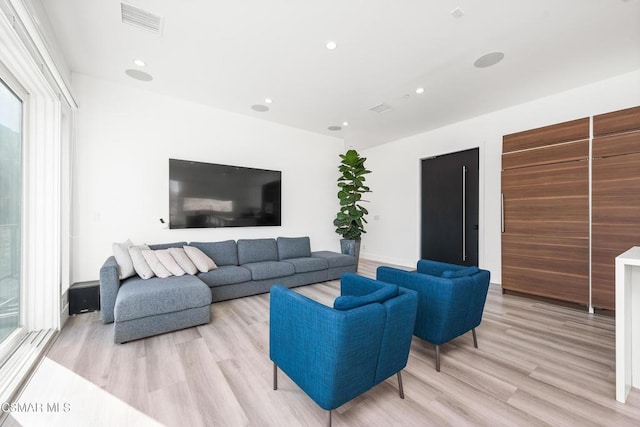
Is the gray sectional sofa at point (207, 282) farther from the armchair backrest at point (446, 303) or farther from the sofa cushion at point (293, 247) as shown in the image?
the armchair backrest at point (446, 303)

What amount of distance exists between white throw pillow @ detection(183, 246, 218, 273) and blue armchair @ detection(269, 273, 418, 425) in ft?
6.48

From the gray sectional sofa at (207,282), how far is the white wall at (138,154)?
17.1 inches

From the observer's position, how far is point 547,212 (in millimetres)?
3504

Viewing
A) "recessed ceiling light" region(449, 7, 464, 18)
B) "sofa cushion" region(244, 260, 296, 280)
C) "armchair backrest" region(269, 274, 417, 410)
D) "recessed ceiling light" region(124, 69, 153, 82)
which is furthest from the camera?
"sofa cushion" region(244, 260, 296, 280)

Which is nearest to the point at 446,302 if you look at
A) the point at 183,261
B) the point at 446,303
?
the point at 446,303

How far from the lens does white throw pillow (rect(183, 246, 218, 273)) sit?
338cm

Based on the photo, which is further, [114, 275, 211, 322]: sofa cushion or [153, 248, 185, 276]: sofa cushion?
[153, 248, 185, 276]: sofa cushion

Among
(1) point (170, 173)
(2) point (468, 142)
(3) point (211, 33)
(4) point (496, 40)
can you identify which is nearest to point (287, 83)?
(3) point (211, 33)

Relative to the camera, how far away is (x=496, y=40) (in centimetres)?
262

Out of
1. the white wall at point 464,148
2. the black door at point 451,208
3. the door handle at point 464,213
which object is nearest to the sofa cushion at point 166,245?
the white wall at point 464,148

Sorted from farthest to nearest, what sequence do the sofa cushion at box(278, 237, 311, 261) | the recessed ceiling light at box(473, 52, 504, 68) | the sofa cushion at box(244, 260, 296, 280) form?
1. the sofa cushion at box(278, 237, 311, 261)
2. the sofa cushion at box(244, 260, 296, 280)
3. the recessed ceiling light at box(473, 52, 504, 68)

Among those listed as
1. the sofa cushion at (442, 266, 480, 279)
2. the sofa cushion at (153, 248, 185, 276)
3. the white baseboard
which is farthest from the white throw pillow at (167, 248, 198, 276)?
the sofa cushion at (442, 266, 480, 279)

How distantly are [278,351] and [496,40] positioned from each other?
11.2ft

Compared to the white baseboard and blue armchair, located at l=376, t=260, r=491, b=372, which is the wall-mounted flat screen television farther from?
blue armchair, located at l=376, t=260, r=491, b=372
